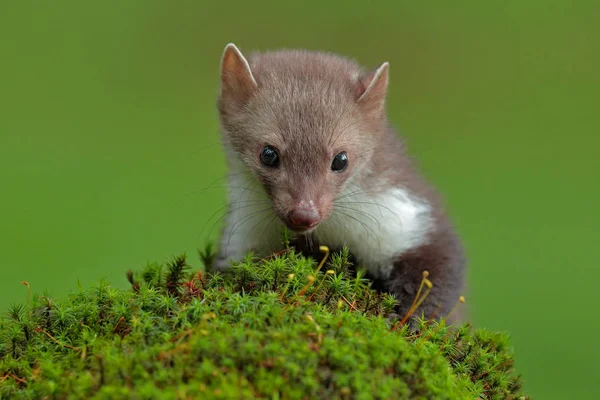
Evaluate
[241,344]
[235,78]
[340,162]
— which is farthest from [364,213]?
[241,344]

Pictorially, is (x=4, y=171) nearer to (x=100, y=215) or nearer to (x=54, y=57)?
(x=100, y=215)

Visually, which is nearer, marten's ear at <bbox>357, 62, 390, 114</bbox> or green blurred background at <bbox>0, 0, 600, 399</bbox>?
marten's ear at <bbox>357, 62, 390, 114</bbox>

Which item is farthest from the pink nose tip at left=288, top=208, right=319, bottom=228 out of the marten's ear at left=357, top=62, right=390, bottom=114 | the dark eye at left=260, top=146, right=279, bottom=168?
the marten's ear at left=357, top=62, right=390, bottom=114

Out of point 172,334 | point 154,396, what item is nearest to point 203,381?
point 154,396

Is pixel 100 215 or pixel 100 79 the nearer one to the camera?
pixel 100 215

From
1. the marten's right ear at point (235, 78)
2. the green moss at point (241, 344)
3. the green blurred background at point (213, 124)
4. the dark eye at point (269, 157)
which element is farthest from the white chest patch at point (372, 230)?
the green blurred background at point (213, 124)

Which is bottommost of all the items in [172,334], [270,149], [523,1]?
[172,334]

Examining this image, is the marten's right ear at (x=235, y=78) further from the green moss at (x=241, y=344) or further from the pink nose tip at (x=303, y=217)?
the green moss at (x=241, y=344)

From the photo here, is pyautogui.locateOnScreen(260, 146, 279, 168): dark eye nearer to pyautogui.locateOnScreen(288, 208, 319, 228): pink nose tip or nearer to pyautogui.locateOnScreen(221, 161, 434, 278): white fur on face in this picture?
pyautogui.locateOnScreen(221, 161, 434, 278): white fur on face
